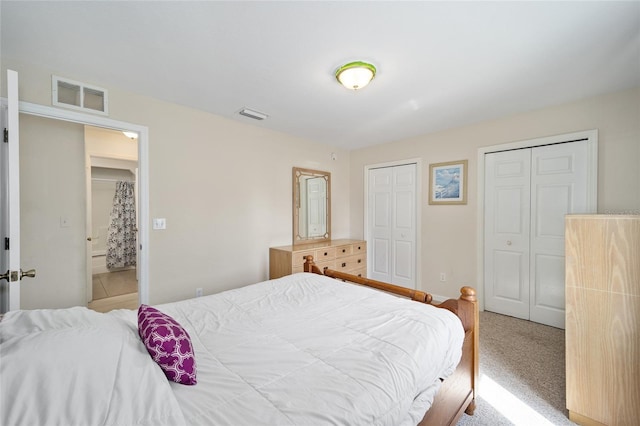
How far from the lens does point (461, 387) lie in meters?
1.47

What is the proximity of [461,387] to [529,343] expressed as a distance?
59.5 inches

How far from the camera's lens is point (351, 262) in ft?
13.1

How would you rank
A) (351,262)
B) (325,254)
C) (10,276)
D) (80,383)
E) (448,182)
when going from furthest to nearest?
(351,262) < (325,254) < (448,182) < (10,276) < (80,383)

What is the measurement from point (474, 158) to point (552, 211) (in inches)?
39.0

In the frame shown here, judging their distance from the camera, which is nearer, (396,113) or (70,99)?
(70,99)

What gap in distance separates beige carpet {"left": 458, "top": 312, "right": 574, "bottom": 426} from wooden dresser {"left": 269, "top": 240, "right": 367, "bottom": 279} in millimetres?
1806

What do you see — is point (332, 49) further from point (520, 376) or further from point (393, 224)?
point (393, 224)

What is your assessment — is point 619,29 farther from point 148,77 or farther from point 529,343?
point 148,77

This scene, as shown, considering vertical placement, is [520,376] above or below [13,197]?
below

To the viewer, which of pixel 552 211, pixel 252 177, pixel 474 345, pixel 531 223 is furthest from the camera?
pixel 252 177

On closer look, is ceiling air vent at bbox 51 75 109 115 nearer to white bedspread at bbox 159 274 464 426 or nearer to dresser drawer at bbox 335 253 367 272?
white bedspread at bbox 159 274 464 426

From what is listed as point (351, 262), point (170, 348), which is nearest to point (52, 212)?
point (170, 348)

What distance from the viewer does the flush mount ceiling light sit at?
1872mm

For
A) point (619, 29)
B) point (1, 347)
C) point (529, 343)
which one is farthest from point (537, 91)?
point (1, 347)
